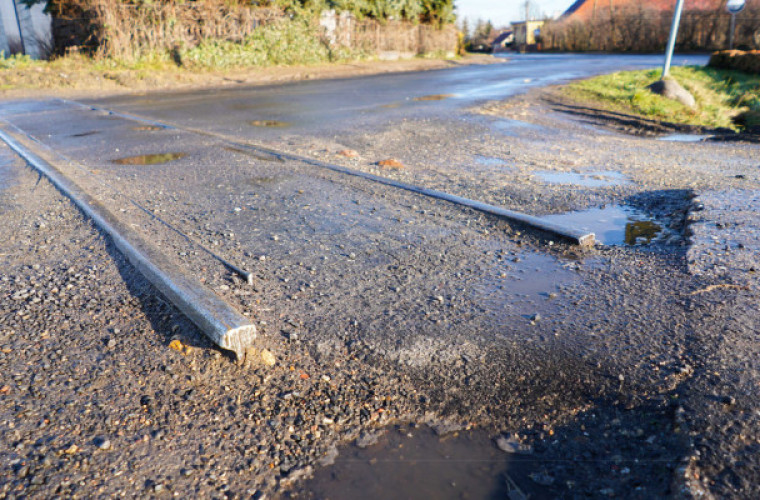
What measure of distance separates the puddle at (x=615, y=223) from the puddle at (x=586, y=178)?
2.54 feet

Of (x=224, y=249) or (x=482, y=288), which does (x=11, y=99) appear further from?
(x=482, y=288)

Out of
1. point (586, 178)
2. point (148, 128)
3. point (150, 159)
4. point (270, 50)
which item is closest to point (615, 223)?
point (586, 178)

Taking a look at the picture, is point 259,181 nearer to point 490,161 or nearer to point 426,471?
point 490,161

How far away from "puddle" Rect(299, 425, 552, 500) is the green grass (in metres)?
10.4

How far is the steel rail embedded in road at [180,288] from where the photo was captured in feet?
8.05

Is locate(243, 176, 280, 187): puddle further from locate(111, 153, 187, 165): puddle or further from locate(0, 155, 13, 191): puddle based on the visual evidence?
locate(0, 155, 13, 191): puddle

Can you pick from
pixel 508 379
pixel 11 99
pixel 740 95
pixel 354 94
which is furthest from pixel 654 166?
pixel 11 99

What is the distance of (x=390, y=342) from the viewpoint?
8.59 feet

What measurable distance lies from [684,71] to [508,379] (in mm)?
20818

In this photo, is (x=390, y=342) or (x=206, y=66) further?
(x=206, y=66)

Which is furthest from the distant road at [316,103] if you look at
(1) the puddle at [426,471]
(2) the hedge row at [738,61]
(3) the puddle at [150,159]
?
(1) the puddle at [426,471]

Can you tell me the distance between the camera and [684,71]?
1905 cm

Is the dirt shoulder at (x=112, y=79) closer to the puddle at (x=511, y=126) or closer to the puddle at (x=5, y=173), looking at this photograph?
the puddle at (x=5, y=173)

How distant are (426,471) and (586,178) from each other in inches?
178
